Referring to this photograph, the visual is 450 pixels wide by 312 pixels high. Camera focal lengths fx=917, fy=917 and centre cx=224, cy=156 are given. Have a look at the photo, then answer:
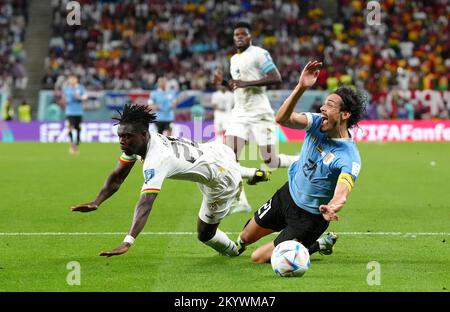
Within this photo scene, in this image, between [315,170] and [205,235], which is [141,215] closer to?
[205,235]

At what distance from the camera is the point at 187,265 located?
9117mm

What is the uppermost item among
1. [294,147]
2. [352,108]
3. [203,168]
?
[352,108]

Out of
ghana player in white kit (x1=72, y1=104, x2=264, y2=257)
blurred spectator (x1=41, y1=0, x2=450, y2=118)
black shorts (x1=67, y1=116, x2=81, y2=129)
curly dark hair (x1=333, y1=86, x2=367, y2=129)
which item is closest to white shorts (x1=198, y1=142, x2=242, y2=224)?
ghana player in white kit (x1=72, y1=104, x2=264, y2=257)

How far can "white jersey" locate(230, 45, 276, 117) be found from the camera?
45.9ft

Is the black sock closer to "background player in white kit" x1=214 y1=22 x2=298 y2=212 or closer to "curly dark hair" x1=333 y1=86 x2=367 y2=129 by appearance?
"curly dark hair" x1=333 y1=86 x2=367 y2=129

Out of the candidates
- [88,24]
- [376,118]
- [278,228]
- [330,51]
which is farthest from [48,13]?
[278,228]

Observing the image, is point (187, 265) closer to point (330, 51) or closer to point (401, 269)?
point (401, 269)

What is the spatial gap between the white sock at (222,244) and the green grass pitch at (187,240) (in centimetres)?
11

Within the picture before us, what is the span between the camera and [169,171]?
8648mm

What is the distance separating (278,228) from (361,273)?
3.97 feet

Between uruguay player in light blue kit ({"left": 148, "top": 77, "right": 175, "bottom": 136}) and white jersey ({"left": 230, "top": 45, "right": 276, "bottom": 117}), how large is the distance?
12.8 meters

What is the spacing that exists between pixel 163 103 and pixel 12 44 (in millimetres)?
13782

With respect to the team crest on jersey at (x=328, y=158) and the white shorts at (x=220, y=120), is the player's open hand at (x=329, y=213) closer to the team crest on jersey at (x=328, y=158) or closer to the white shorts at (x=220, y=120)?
the team crest on jersey at (x=328, y=158)

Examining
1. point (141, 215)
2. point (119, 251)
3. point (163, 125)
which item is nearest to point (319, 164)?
point (141, 215)
